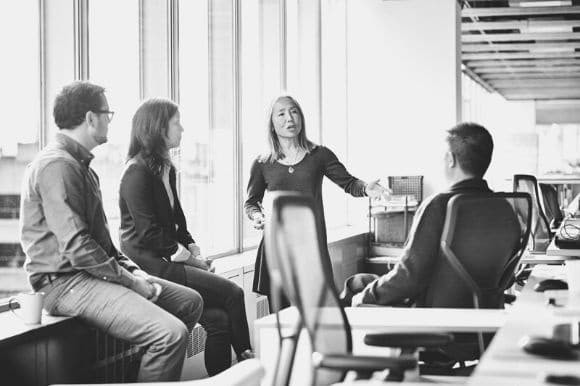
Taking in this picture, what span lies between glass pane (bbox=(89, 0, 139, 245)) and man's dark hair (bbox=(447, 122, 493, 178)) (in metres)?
2.23

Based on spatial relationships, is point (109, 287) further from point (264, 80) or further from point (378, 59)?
point (378, 59)

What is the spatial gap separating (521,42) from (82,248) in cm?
1330

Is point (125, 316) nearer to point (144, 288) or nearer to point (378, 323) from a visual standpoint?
point (144, 288)

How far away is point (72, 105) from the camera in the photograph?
3.85 m

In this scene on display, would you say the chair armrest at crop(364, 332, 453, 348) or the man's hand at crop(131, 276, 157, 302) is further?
the man's hand at crop(131, 276, 157, 302)

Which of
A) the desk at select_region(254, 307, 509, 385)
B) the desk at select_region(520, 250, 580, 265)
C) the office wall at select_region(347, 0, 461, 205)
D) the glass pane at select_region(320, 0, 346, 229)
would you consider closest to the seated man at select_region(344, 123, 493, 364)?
the desk at select_region(254, 307, 509, 385)

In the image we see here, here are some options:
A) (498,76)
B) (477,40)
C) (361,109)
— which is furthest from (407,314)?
(498,76)

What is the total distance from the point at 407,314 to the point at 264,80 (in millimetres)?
5438

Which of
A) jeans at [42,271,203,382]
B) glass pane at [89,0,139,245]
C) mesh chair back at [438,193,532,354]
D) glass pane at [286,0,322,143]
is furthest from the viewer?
glass pane at [286,0,322,143]

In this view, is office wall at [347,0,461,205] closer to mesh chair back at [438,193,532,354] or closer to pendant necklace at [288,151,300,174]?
pendant necklace at [288,151,300,174]

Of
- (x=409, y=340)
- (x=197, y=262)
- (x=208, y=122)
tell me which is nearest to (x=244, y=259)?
(x=208, y=122)

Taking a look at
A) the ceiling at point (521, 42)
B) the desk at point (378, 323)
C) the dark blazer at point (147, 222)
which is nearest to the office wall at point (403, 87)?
the ceiling at point (521, 42)

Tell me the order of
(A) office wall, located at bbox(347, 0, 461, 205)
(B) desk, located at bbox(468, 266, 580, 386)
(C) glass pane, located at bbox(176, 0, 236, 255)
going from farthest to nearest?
(A) office wall, located at bbox(347, 0, 461, 205), (C) glass pane, located at bbox(176, 0, 236, 255), (B) desk, located at bbox(468, 266, 580, 386)

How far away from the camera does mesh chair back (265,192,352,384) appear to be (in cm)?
221
